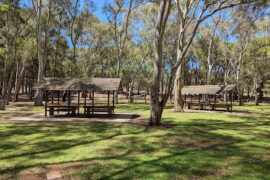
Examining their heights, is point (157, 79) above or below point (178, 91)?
above

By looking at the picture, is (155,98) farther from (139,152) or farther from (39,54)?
(39,54)

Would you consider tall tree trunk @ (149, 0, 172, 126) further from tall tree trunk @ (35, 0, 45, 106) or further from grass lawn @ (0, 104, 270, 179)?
tall tree trunk @ (35, 0, 45, 106)

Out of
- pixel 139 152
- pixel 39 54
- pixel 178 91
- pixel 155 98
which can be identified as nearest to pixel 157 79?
pixel 155 98

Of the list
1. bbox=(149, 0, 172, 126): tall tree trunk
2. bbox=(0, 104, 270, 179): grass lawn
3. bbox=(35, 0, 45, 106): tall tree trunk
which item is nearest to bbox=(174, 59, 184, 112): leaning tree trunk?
bbox=(149, 0, 172, 126): tall tree trunk

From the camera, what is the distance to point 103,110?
70.4ft

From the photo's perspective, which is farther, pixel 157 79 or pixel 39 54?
pixel 39 54

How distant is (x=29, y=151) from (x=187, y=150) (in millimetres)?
4999

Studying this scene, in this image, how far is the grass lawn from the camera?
7969 mm

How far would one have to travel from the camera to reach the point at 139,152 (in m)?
10.1

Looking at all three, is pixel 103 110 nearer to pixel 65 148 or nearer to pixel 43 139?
pixel 43 139

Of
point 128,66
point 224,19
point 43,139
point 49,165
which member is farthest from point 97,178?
point 128,66

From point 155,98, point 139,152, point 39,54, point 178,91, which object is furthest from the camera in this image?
point 39,54

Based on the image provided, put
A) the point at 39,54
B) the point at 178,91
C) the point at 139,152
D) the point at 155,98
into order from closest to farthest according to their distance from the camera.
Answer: the point at 139,152 < the point at 155,98 < the point at 178,91 < the point at 39,54

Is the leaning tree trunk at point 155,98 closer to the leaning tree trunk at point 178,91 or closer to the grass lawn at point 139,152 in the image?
the grass lawn at point 139,152
